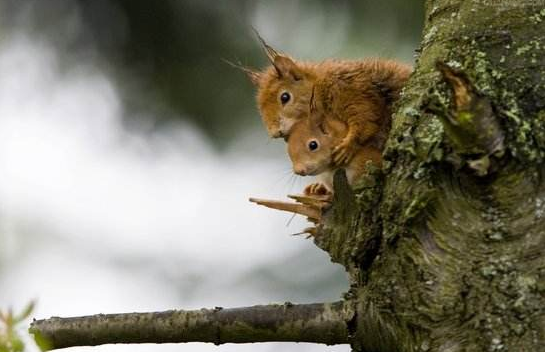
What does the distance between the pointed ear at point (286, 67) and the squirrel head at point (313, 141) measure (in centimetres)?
16

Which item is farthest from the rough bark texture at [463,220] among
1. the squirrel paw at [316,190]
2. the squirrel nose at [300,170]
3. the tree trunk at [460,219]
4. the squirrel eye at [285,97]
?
the squirrel eye at [285,97]

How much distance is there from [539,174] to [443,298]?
273 mm

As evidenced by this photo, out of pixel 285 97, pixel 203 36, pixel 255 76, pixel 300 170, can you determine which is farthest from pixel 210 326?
pixel 203 36

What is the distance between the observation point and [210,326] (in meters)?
2.46

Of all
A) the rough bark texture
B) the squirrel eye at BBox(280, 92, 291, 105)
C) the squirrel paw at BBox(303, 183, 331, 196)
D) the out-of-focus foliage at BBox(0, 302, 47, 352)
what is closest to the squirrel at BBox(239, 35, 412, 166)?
the squirrel eye at BBox(280, 92, 291, 105)

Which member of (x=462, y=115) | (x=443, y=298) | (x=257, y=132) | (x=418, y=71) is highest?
(x=257, y=132)

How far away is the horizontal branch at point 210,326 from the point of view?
2.42 m

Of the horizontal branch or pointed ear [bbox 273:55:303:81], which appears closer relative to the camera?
the horizontal branch

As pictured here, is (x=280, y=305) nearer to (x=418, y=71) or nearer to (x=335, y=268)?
(x=418, y=71)

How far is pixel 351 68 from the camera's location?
10.1ft

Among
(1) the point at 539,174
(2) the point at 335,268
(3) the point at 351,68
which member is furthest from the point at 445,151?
(2) the point at 335,268

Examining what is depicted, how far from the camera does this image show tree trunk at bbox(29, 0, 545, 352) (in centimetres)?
211

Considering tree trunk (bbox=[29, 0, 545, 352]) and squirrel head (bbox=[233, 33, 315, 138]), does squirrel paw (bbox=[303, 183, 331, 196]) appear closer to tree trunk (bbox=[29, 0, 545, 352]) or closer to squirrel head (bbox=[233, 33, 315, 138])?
squirrel head (bbox=[233, 33, 315, 138])

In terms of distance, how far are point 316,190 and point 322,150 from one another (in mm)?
246
